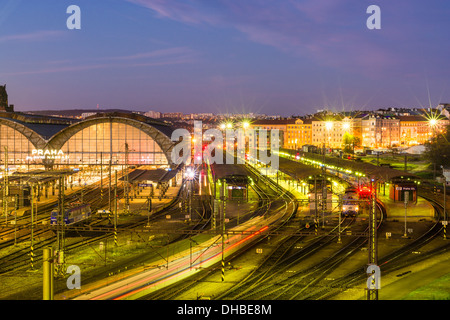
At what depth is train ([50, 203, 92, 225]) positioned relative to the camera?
26331mm

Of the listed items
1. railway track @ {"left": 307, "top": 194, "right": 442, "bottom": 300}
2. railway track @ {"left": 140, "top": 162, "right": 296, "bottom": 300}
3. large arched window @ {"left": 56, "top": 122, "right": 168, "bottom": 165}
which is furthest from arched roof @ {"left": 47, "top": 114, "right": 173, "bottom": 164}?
railway track @ {"left": 307, "top": 194, "right": 442, "bottom": 300}

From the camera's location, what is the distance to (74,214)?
28000 mm

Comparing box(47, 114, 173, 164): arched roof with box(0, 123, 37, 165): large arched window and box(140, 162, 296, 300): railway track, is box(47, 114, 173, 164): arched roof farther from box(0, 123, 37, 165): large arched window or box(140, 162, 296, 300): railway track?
box(140, 162, 296, 300): railway track

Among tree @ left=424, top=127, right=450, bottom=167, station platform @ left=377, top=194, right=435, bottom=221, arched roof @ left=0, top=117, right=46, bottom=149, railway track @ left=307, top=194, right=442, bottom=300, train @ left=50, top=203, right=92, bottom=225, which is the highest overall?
arched roof @ left=0, top=117, right=46, bottom=149

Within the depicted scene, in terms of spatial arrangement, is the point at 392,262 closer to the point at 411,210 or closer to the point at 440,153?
the point at 411,210

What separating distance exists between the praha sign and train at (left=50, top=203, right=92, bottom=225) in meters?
27.2

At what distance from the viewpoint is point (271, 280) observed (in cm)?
1792

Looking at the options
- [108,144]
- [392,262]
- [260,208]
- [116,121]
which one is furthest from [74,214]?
[116,121]

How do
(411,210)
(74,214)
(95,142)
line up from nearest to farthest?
(74,214) < (411,210) < (95,142)

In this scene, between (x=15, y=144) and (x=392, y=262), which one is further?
(x=15, y=144)

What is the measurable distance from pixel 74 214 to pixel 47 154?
98.8ft
